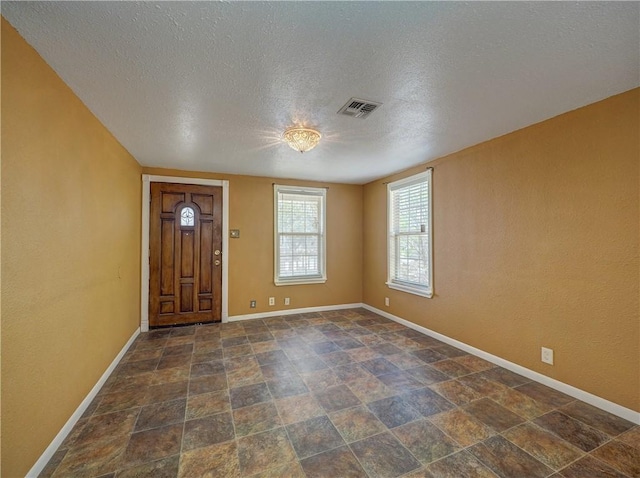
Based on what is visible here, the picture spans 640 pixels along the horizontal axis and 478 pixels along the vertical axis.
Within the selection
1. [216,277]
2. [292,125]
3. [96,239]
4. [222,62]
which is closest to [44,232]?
[96,239]

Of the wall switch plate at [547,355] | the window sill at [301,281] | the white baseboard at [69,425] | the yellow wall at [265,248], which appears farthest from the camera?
the window sill at [301,281]

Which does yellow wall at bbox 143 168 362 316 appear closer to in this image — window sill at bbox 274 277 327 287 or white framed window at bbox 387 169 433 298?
window sill at bbox 274 277 327 287

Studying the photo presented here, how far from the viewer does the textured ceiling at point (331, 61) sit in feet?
4.33

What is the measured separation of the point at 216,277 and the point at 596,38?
4521mm

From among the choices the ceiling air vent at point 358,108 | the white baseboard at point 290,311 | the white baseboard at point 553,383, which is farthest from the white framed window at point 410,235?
the ceiling air vent at point 358,108

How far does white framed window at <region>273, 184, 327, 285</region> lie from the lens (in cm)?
475

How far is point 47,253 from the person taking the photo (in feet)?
5.42

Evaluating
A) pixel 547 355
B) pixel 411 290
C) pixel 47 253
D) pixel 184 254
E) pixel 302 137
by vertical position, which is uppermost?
pixel 302 137

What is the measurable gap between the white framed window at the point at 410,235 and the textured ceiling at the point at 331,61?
1295 millimetres

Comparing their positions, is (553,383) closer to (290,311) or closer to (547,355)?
(547,355)

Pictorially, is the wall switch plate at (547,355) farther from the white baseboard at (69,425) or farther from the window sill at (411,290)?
the white baseboard at (69,425)

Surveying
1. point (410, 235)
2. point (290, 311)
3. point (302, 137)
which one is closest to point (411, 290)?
point (410, 235)

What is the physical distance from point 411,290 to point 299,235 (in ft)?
6.72

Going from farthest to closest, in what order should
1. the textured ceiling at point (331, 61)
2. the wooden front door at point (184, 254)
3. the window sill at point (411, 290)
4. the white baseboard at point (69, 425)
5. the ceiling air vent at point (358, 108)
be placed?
the wooden front door at point (184, 254) < the window sill at point (411, 290) < the ceiling air vent at point (358, 108) < the white baseboard at point (69, 425) < the textured ceiling at point (331, 61)
